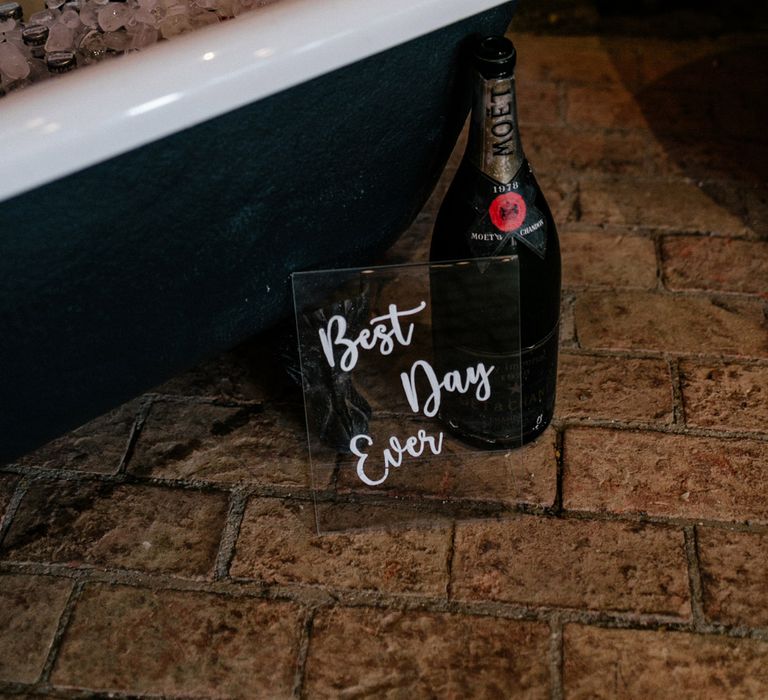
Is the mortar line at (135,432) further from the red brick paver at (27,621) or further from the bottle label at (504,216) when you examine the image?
the bottle label at (504,216)

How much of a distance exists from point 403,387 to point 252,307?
0.85ft

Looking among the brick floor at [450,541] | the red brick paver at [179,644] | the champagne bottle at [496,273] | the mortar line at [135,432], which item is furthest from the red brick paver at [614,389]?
the mortar line at [135,432]

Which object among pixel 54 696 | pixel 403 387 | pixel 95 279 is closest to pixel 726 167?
pixel 403 387

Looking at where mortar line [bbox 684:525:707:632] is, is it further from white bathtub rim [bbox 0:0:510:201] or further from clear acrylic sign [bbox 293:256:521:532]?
white bathtub rim [bbox 0:0:510:201]

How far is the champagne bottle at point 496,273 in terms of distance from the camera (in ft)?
4.45

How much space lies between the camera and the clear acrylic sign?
Result: 1421 mm

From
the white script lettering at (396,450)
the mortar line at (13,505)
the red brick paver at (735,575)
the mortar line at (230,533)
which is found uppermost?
the white script lettering at (396,450)

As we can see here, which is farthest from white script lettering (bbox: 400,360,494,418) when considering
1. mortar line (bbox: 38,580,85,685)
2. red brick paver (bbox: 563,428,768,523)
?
mortar line (bbox: 38,580,85,685)

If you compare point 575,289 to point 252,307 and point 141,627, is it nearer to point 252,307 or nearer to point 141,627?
point 252,307

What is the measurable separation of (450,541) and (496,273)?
42 cm

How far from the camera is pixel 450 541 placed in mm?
1503

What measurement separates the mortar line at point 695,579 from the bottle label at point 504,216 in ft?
1.65

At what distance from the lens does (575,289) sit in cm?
194

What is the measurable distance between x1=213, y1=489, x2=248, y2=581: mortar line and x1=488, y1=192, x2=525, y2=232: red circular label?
60 centimetres
